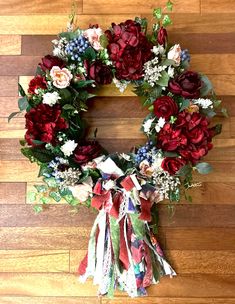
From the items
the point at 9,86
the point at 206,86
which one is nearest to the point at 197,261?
the point at 206,86

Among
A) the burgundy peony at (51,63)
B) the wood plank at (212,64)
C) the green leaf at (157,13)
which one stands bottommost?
the burgundy peony at (51,63)

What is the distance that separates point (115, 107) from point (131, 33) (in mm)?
301

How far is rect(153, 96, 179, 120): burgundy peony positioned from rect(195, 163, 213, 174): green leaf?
0.20 m

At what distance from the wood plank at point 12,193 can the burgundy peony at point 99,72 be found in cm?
47

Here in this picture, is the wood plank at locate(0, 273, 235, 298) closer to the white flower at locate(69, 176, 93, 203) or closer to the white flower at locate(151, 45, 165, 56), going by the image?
the white flower at locate(69, 176, 93, 203)

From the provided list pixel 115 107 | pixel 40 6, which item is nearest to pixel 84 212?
pixel 115 107

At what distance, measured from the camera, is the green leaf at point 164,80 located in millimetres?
1562

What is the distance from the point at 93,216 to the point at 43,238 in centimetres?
20

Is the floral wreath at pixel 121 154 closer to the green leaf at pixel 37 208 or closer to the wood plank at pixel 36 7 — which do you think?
the green leaf at pixel 37 208

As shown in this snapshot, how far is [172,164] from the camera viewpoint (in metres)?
1.50

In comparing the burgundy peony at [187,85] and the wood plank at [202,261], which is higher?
the burgundy peony at [187,85]

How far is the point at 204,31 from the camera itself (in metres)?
1.77

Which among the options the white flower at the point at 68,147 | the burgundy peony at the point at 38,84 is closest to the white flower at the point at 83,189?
Result: the white flower at the point at 68,147

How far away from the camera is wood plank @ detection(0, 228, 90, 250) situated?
1676 millimetres
